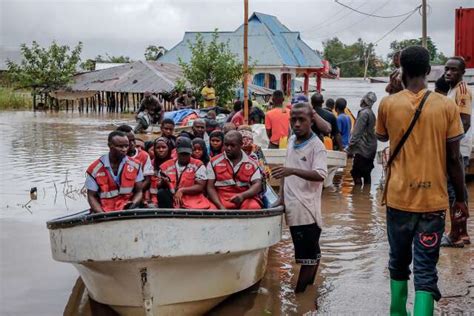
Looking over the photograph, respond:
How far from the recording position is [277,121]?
Result: 406 inches

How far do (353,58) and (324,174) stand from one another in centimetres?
7862

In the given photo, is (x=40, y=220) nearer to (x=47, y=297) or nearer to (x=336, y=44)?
(x=47, y=297)

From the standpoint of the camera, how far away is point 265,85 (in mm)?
38219

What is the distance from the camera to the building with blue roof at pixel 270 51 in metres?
34.9

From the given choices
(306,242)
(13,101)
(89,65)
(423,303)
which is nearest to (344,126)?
(306,242)

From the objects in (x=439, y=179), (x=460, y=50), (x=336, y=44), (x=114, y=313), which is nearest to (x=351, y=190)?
(x=460, y=50)

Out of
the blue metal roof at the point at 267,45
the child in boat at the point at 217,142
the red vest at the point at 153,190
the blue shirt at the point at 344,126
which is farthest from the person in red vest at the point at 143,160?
the blue metal roof at the point at 267,45

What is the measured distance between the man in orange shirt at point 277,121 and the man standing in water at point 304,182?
4778 mm

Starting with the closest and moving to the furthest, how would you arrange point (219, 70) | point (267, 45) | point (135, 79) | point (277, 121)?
point (277, 121)
point (219, 70)
point (267, 45)
point (135, 79)

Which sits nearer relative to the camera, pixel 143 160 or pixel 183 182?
pixel 183 182

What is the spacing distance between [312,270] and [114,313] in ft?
5.66

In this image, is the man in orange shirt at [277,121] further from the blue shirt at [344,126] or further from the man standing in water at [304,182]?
the man standing in water at [304,182]

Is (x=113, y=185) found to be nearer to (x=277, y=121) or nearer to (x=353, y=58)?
(x=277, y=121)

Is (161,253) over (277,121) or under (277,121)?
under
